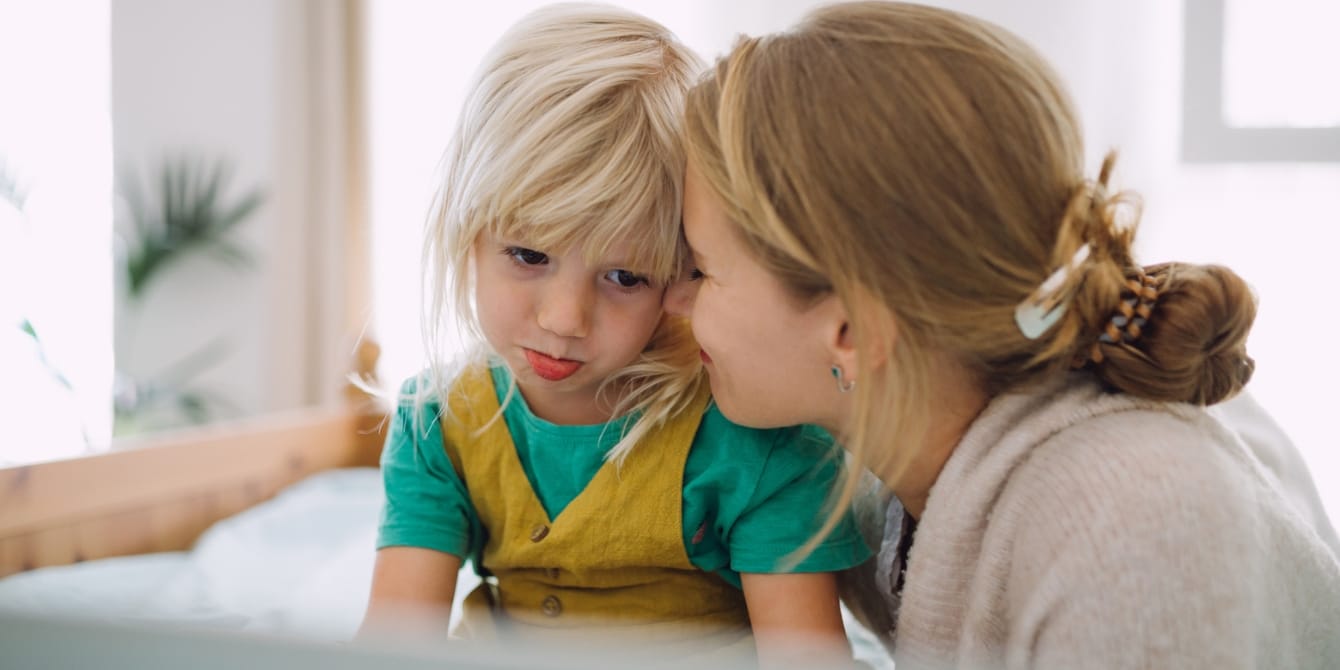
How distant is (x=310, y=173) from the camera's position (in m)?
3.18

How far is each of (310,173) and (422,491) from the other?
240 cm

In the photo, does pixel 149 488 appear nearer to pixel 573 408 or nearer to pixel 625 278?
pixel 573 408

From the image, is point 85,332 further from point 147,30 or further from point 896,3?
point 896,3

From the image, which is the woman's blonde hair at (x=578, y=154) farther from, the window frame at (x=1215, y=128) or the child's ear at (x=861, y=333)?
the window frame at (x=1215, y=128)

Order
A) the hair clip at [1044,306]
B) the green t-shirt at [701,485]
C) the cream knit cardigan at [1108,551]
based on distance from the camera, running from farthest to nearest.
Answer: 1. the green t-shirt at [701,485]
2. the hair clip at [1044,306]
3. the cream knit cardigan at [1108,551]

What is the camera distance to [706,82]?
2.88ft

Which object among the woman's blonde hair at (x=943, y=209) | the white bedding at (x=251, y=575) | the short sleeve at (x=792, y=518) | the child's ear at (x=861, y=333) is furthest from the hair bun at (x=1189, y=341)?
the white bedding at (x=251, y=575)

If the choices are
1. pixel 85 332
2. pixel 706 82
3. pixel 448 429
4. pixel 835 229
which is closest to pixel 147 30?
pixel 85 332

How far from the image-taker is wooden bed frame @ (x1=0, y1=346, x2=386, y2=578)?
1474 mm

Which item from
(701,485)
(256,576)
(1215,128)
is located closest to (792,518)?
(701,485)

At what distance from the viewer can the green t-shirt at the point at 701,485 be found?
0.97m

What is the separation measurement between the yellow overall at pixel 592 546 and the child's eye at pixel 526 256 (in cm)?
19

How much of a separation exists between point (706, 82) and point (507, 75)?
186 millimetres

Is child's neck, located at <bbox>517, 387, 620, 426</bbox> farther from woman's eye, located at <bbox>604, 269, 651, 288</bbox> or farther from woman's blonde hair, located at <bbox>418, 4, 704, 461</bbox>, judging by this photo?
woman's eye, located at <bbox>604, 269, 651, 288</bbox>
